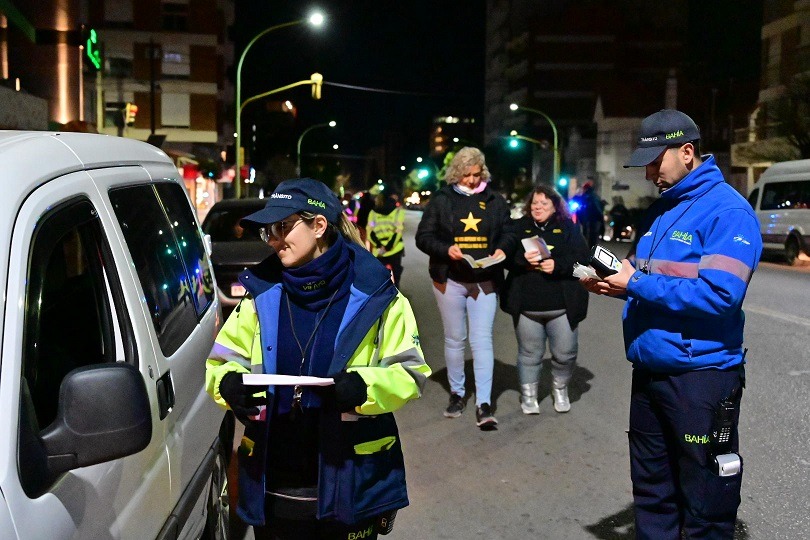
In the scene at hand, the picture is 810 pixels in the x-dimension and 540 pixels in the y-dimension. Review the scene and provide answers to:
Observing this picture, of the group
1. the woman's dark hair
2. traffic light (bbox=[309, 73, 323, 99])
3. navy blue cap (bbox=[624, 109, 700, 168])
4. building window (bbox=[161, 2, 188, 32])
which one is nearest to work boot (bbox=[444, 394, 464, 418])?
the woman's dark hair

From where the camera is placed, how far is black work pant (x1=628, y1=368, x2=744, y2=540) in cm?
381

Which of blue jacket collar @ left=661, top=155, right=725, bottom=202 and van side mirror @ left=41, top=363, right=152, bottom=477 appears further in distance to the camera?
blue jacket collar @ left=661, top=155, right=725, bottom=202

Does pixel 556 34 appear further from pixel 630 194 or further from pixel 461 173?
pixel 461 173

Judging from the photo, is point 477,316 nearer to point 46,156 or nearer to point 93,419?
point 46,156

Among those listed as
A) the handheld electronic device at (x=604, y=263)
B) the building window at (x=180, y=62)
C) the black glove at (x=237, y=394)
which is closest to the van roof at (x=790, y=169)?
the handheld electronic device at (x=604, y=263)

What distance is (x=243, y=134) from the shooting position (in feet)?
270

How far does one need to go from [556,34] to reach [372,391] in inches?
4308

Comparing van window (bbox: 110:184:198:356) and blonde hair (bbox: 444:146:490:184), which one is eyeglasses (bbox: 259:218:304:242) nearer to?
van window (bbox: 110:184:198:356)

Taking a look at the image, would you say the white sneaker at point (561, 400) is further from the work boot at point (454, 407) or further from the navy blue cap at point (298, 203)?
the navy blue cap at point (298, 203)

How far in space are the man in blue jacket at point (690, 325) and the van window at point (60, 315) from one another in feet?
6.61

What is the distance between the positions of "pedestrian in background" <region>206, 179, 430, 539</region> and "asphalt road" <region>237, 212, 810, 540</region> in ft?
6.77

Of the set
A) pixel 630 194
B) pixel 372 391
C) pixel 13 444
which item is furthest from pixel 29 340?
pixel 630 194

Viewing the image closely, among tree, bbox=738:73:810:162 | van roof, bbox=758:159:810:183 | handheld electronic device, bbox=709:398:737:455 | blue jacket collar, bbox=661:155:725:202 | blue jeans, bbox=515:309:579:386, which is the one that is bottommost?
blue jeans, bbox=515:309:579:386

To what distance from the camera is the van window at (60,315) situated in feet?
7.09
